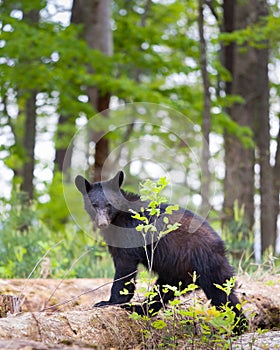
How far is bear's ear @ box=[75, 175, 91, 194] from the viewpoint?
553cm

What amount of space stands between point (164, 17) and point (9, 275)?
1253 cm

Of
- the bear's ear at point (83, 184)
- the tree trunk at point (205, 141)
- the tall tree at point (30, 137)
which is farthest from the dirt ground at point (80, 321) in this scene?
the tall tree at point (30, 137)

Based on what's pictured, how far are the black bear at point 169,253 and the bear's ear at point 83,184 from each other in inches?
6.2

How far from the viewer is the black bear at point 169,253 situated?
16.9ft

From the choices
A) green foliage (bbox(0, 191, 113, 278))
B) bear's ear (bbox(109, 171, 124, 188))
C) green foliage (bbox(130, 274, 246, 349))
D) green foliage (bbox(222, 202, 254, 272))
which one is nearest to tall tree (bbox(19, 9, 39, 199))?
green foliage (bbox(0, 191, 113, 278))

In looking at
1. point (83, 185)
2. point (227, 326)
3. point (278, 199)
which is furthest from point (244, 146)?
point (227, 326)

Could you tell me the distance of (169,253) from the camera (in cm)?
516

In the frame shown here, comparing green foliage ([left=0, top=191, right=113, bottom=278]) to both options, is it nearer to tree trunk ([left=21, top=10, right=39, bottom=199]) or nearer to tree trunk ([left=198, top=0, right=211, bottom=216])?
tree trunk ([left=198, top=0, right=211, bottom=216])

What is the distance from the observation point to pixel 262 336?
4602 millimetres

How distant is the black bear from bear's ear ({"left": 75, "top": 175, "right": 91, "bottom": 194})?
16 centimetres

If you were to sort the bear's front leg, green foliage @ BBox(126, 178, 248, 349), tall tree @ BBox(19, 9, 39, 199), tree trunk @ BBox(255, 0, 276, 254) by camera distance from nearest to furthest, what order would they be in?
green foliage @ BBox(126, 178, 248, 349), the bear's front leg, tree trunk @ BBox(255, 0, 276, 254), tall tree @ BBox(19, 9, 39, 199)

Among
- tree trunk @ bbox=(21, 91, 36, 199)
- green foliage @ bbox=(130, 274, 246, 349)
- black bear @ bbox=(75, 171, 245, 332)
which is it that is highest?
tree trunk @ bbox=(21, 91, 36, 199)

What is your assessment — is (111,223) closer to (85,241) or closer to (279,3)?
(85,241)

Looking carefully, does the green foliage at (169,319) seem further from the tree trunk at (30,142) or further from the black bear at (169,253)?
the tree trunk at (30,142)
